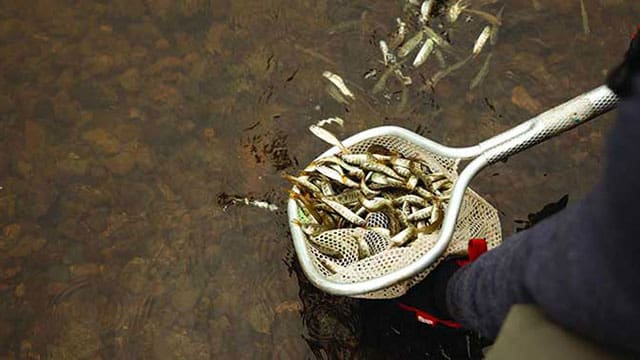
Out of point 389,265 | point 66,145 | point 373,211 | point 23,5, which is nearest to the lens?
point 389,265

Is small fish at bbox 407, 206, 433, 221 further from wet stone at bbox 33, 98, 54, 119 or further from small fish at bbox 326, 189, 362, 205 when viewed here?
wet stone at bbox 33, 98, 54, 119

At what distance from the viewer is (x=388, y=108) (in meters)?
1.49

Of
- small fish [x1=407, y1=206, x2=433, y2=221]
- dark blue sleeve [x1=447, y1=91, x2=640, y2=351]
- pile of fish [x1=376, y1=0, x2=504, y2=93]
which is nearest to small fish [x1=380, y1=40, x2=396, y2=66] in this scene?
pile of fish [x1=376, y1=0, x2=504, y2=93]

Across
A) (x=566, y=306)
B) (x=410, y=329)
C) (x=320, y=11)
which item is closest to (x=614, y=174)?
(x=566, y=306)

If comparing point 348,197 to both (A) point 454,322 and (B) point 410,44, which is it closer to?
(A) point 454,322

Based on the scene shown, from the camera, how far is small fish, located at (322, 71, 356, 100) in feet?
4.93

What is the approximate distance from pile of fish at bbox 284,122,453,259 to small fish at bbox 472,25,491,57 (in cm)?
43

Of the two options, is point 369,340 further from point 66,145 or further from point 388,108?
point 66,145

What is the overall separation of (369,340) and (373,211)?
0.91 feet

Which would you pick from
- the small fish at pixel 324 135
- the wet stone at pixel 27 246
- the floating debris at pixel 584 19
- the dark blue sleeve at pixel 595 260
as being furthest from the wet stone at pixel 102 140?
the floating debris at pixel 584 19

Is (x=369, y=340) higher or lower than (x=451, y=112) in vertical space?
lower

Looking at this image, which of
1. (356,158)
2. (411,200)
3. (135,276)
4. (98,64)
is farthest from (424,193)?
(98,64)

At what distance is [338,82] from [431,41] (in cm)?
25

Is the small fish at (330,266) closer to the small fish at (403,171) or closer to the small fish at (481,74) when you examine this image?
the small fish at (403,171)
